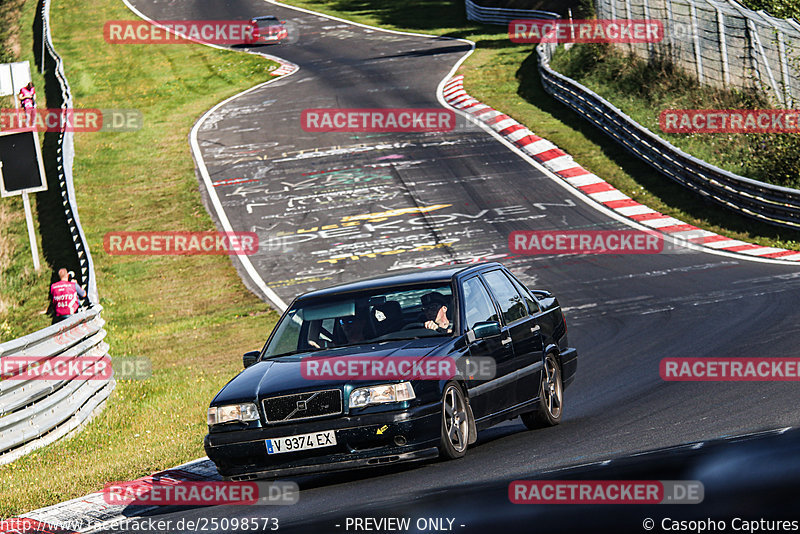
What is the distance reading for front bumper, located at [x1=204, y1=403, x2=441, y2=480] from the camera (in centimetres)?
741

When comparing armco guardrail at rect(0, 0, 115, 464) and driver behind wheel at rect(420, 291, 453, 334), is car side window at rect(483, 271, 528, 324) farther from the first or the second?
armco guardrail at rect(0, 0, 115, 464)

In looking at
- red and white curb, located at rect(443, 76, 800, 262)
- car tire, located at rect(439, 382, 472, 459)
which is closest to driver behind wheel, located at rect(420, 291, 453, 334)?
car tire, located at rect(439, 382, 472, 459)

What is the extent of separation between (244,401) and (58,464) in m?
3.52

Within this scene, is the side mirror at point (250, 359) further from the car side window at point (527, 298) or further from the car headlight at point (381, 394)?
the car side window at point (527, 298)

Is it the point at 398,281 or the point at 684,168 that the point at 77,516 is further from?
the point at 684,168

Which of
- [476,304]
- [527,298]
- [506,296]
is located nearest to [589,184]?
[527,298]

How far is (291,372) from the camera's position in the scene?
26.2ft

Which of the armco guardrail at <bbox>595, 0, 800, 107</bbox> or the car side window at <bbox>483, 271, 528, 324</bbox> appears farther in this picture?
the armco guardrail at <bbox>595, 0, 800, 107</bbox>

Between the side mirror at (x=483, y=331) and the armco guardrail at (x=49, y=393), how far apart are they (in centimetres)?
474

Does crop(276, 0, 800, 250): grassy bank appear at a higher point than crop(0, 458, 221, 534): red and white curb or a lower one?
lower

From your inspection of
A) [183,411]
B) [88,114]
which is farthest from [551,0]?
[183,411]

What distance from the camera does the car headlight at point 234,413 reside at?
7.69m

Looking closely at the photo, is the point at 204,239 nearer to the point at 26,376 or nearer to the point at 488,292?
the point at 26,376

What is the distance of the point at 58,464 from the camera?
10344 millimetres
